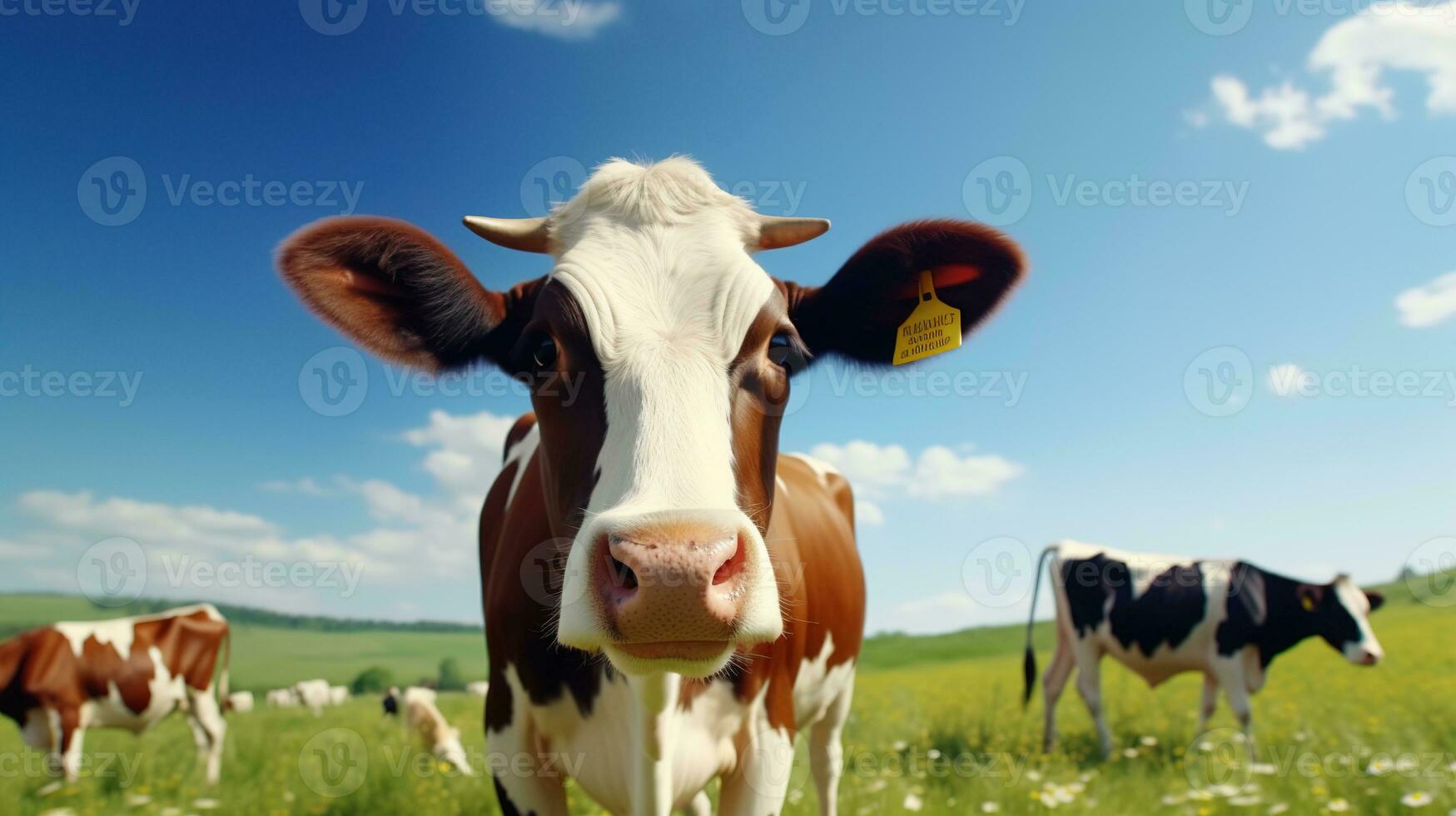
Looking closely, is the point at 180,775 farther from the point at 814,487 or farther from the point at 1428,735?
the point at 1428,735

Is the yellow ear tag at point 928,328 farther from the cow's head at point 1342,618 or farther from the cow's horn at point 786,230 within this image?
the cow's head at point 1342,618

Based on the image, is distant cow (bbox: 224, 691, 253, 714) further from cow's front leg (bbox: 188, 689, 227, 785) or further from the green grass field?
cow's front leg (bbox: 188, 689, 227, 785)

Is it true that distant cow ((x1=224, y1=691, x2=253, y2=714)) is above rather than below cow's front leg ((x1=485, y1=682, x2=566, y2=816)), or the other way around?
below

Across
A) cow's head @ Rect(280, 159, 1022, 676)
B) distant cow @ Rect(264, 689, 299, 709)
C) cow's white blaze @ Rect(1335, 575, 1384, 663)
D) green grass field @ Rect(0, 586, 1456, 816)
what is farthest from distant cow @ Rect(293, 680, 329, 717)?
cow's white blaze @ Rect(1335, 575, 1384, 663)

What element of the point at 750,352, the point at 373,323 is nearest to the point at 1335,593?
the point at 750,352

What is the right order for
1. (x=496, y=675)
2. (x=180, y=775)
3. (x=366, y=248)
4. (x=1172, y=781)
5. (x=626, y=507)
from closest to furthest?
(x=626, y=507) < (x=366, y=248) < (x=496, y=675) < (x=1172, y=781) < (x=180, y=775)

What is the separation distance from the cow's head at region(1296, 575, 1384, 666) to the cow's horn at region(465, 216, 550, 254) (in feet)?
34.6

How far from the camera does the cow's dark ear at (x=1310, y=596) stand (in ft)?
30.1

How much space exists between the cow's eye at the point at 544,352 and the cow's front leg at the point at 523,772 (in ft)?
4.76

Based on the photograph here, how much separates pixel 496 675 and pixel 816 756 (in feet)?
10.7

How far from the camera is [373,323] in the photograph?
2.85 m

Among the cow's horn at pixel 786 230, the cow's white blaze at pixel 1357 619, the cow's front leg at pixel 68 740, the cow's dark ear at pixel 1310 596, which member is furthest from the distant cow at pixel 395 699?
the cow's white blaze at pixel 1357 619

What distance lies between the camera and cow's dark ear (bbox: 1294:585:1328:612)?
9.18m

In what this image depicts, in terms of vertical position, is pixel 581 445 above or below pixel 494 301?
below
